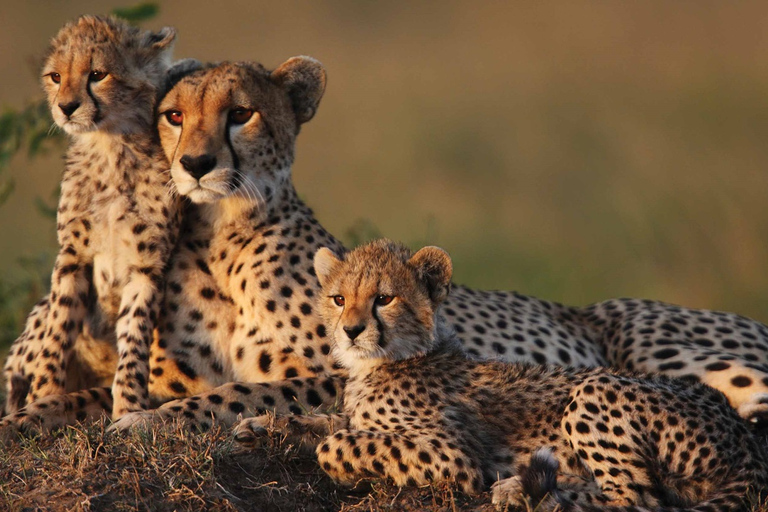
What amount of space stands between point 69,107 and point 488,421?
181 centimetres

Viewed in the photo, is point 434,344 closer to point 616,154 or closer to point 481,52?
point 616,154

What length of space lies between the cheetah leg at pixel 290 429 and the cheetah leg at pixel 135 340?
1.78 feet

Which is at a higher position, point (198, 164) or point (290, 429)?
point (198, 164)

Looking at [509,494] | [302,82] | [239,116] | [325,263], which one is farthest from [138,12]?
[509,494]

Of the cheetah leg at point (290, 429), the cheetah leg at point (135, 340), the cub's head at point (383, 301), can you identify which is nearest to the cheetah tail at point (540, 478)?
the cub's head at point (383, 301)

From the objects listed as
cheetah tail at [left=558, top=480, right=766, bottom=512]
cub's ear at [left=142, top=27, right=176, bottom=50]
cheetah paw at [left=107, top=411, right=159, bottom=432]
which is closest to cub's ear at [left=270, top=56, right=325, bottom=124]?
cub's ear at [left=142, top=27, right=176, bottom=50]

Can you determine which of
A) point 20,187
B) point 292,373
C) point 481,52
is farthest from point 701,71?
point 292,373

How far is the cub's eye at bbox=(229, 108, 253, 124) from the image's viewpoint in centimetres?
420

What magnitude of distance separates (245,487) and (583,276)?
241 inches

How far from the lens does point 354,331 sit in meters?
3.44

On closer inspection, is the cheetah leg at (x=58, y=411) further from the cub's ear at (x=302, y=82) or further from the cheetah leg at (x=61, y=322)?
the cub's ear at (x=302, y=82)

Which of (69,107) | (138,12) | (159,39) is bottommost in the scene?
(69,107)

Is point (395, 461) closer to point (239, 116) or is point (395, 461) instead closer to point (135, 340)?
point (135, 340)

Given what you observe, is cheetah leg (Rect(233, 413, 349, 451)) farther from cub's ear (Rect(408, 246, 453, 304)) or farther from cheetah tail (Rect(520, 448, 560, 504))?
cheetah tail (Rect(520, 448, 560, 504))
